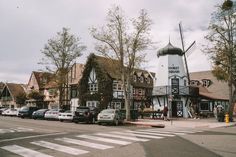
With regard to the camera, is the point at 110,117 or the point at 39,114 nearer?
the point at 110,117

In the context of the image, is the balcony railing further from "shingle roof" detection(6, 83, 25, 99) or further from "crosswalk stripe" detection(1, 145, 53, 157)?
"shingle roof" detection(6, 83, 25, 99)

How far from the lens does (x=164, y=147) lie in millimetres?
11766

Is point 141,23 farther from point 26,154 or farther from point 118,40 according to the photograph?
point 26,154

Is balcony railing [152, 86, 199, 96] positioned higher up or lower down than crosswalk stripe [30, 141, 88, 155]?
higher up

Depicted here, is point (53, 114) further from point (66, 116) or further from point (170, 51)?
point (170, 51)

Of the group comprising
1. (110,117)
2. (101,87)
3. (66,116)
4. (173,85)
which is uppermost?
(173,85)

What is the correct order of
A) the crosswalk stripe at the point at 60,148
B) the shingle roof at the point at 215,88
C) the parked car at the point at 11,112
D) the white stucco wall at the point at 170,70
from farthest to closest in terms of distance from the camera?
the shingle roof at the point at 215,88 < the parked car at the point at 11,112 < the white stucco wall at the point at 170,70 < the crosswalk stripe at the point at 60,148

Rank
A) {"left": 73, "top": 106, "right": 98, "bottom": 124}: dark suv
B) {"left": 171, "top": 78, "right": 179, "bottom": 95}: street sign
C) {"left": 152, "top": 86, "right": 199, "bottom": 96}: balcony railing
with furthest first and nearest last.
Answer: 1. {"left": 171, "top": 78, "right": 179, "bottom": 95}: street sign
2. {"left": 152, "top": 86, "right": 199, "bottom": 96}: balcony railing
3. {"left": 73, "top": 106, "right": 98, "bottom": 124}: dark suv

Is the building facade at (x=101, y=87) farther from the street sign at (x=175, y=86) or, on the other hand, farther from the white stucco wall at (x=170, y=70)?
the street sign at (x=175, y=86)

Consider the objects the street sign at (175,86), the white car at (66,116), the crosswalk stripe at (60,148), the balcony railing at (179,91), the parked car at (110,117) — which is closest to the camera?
the crosswalk stripe at (60,148)

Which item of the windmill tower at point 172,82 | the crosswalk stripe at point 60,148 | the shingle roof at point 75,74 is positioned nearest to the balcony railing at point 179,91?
the windmill tower at point 172,82

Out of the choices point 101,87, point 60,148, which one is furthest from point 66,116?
point 60,148

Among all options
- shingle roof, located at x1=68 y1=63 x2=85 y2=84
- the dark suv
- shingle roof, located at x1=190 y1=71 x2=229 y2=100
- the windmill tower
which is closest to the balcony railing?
the windmill tower

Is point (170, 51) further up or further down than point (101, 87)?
further up
